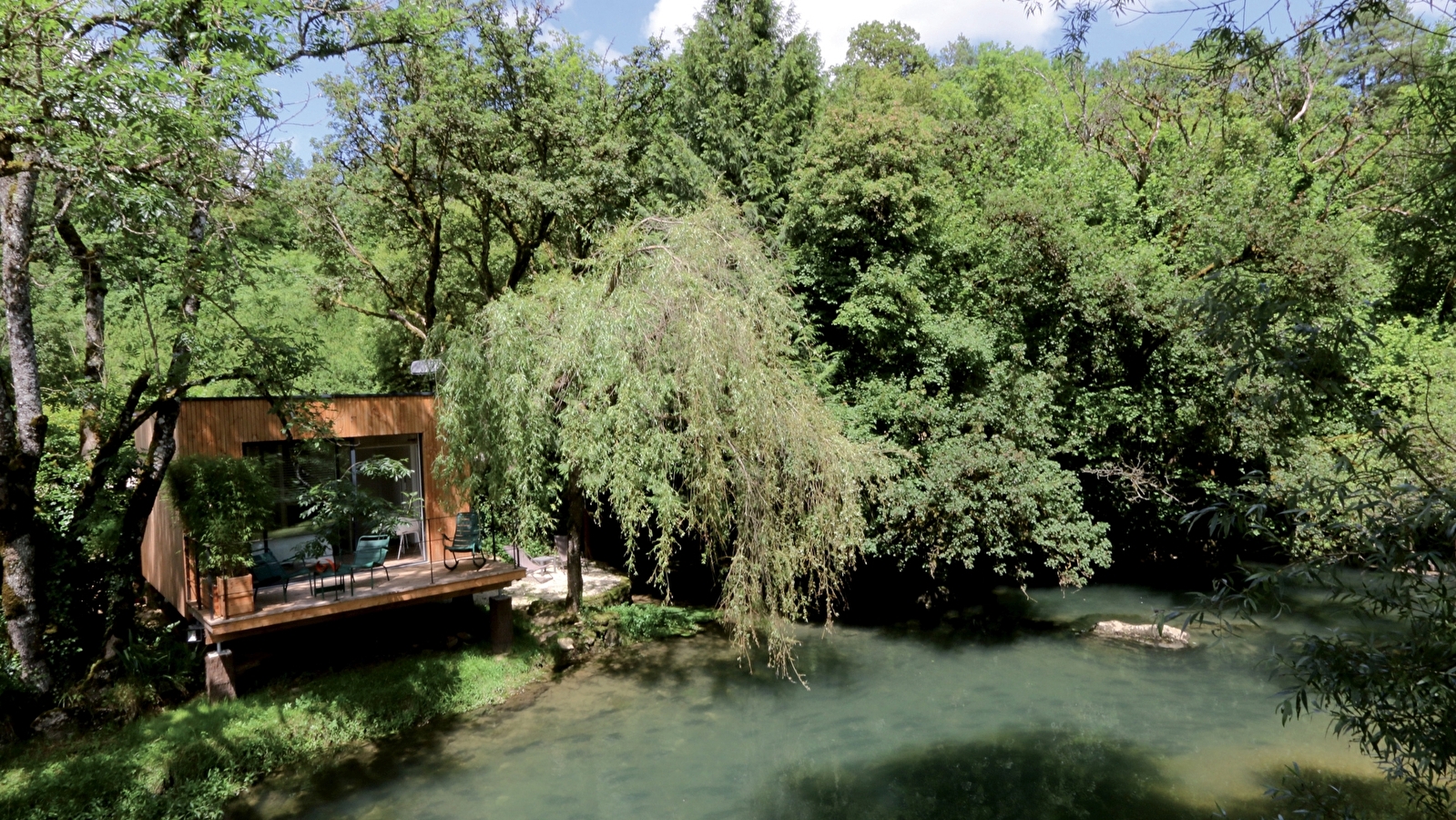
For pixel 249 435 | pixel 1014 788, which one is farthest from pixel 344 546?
pixel 1014 788

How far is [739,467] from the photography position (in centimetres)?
1042

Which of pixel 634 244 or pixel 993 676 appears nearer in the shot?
pixel 634 244

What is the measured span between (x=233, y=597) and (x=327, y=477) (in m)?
3.06

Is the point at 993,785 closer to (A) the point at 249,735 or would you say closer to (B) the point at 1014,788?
(B) the point at 1014,788

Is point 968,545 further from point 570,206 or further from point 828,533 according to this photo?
point 570,206

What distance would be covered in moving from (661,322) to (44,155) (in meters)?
6.07

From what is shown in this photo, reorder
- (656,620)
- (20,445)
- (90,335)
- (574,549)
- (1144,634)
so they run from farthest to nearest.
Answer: (656,620), (1144,634), (574,549), (90,335), (20,445)

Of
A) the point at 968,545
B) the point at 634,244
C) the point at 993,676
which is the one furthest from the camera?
the point at 968,545

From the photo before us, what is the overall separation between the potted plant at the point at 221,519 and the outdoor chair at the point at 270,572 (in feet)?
1.55

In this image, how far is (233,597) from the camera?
998 cm

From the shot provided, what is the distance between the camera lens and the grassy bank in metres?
8.21

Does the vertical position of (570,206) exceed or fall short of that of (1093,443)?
it exceeds it

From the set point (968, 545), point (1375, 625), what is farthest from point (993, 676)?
point (1375, 625)

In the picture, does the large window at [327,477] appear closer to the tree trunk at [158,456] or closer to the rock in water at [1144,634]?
the tree trunk at [158,456]
